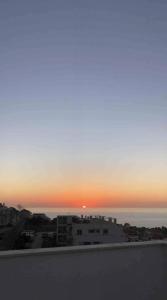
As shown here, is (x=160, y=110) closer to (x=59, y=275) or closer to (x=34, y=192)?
(x=59, y=275)

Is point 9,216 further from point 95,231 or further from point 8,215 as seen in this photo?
point 95,231

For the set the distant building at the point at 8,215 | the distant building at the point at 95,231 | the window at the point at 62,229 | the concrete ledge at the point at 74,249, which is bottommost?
the concrete ledge at the point at 74,249

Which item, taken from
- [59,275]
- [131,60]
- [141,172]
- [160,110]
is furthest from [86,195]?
[59,275]

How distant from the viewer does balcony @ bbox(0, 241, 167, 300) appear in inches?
144

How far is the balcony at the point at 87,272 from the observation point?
3.65 metres

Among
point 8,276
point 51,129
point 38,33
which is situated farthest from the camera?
point 51,129

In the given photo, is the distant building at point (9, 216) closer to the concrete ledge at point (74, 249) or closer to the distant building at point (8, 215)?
the distant building at point (8, 215)

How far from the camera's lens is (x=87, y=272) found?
413 centimetres

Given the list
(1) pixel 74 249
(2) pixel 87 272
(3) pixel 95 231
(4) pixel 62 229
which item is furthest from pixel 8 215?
(1) pixel 74 249

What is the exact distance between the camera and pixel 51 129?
1706cm

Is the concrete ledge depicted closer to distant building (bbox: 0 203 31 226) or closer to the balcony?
the balcony

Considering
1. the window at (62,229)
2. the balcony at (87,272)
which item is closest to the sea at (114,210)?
the window at (62,229)

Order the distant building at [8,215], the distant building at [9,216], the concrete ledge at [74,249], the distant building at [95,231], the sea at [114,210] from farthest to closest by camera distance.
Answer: the distant building at [9,216]
the distant building at [8,215]
the sea at [114,210]
the distant building at [95,231]
the concrete ledge at [74,249]

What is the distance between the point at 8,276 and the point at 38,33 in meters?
7.53
